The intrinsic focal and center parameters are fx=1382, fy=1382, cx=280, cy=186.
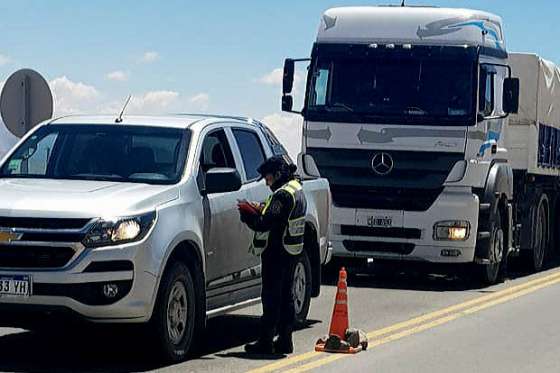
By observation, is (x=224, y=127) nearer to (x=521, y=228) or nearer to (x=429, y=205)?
(x=429, y=205)

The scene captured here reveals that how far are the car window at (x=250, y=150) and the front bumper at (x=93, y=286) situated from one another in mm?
2557

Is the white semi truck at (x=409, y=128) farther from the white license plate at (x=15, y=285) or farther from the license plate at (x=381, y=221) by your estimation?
the white license plate at (x=15, y=285)

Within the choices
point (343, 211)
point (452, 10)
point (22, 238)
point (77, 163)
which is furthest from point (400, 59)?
point (22, 238)

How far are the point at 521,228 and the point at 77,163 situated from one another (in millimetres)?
11134

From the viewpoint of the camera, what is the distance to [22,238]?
970cm

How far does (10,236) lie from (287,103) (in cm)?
923

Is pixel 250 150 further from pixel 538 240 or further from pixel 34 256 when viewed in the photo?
pixel 538 240

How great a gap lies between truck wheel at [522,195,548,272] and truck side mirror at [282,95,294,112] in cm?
492

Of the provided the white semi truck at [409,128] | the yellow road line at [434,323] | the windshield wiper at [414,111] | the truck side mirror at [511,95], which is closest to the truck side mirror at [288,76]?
the white semi truck at [409,128]

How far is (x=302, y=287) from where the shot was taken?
12.8 meters

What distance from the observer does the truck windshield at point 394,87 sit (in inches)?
707

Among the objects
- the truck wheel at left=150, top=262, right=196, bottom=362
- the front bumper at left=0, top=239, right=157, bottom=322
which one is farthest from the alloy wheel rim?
the front bumper at left=0, top=239, right=157, bottom=322

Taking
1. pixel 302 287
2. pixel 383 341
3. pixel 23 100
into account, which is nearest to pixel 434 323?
pixel 383 341

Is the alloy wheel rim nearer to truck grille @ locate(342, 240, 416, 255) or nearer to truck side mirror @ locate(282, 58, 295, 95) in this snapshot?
truck grille @ locate(342, 240, 416, 255)
